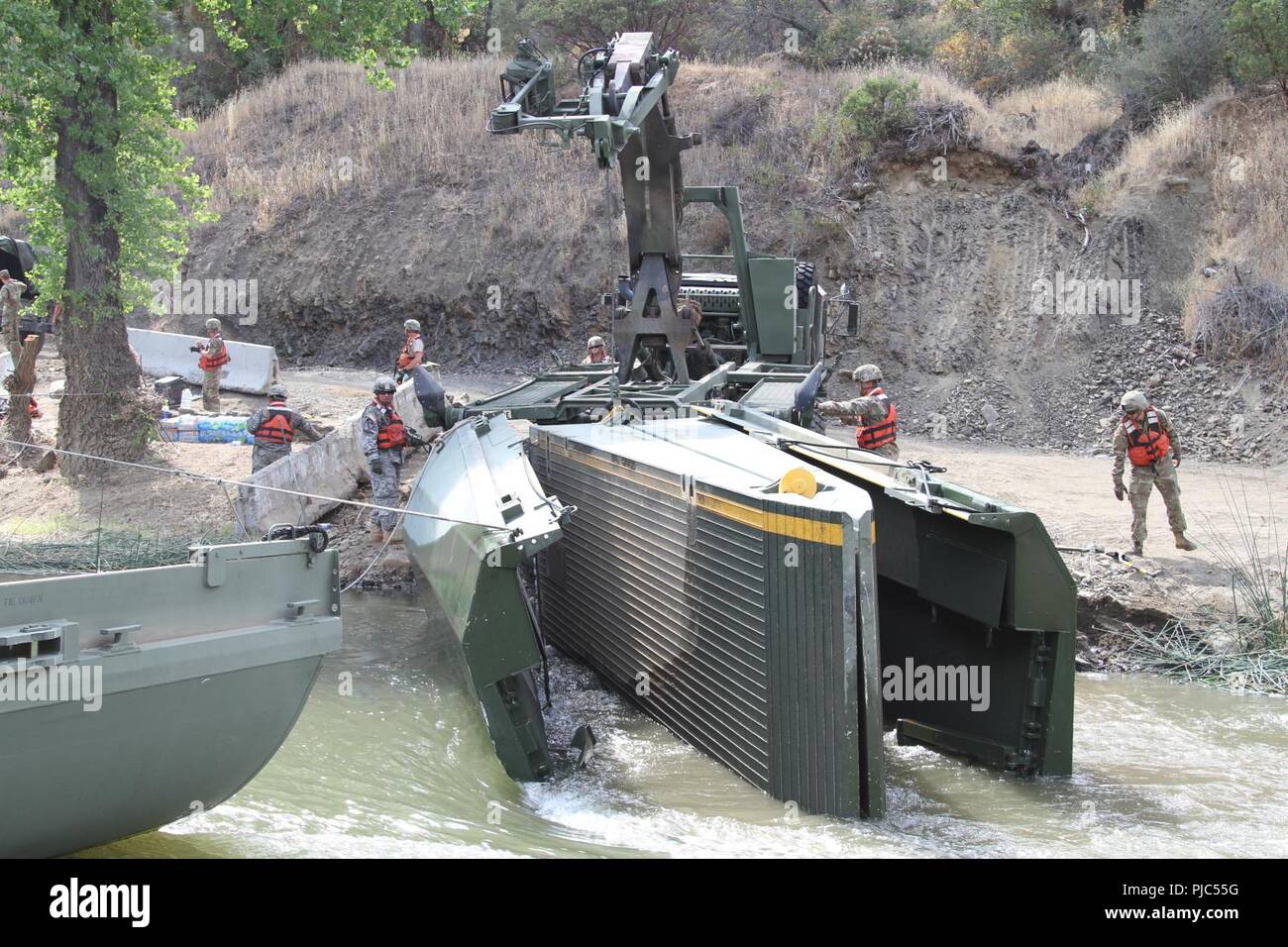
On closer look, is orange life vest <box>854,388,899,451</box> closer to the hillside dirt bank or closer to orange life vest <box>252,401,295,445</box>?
the hillside dirt bank

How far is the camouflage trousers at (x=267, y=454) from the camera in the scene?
12.1m

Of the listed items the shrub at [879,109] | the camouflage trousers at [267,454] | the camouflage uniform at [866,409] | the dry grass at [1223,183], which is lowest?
the camouflage trousers at [267,454]

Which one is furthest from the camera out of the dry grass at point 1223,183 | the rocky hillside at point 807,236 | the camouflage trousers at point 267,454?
the rocky hillside at point 807,236

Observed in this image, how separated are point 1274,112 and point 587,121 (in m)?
16.1

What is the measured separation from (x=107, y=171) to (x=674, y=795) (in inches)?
400

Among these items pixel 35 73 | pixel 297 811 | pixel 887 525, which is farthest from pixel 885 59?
Result: pixel 297 811

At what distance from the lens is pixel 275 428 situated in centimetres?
1201

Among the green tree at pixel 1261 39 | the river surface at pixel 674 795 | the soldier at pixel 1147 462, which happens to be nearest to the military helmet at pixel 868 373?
the soldier at pixel 1147 462

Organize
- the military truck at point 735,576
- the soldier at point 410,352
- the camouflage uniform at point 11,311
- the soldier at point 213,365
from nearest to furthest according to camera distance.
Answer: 1. the military truck at point 735,576
2. the soldier at point 410,352
3. the camouflage uniform at point 11,311
4. the soldier at point 213,365

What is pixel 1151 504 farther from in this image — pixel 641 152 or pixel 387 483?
pixel 387 483

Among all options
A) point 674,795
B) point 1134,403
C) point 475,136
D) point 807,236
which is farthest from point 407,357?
point 475,136

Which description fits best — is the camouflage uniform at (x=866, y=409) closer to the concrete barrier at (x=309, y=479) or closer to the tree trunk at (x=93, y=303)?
the concrete barrier at (x=309, y=479)

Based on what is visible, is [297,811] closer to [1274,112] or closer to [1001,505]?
[1001,505]

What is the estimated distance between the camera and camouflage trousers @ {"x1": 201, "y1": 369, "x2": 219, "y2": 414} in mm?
16188
